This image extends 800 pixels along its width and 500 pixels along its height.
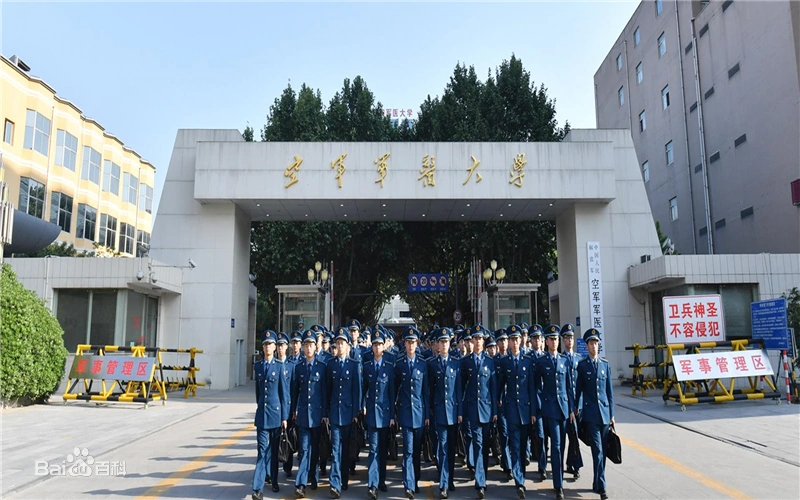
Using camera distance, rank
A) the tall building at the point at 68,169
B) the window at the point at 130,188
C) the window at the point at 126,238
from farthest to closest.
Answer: the window at the point at 130,188
the window at the point at 126,238
the tall building at the point at 68,169

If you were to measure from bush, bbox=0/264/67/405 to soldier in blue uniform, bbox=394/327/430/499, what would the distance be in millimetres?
8369

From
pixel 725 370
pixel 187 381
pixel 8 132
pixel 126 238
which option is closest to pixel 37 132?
pixel 8 132

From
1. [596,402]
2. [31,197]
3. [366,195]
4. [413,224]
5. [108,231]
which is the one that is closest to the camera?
[596,402]

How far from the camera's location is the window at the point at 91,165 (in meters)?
29.8

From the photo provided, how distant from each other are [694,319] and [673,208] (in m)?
16.0

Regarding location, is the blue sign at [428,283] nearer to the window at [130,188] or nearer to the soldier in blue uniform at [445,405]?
the soldier in blue uniform at [445,405]

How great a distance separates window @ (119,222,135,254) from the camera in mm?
33969

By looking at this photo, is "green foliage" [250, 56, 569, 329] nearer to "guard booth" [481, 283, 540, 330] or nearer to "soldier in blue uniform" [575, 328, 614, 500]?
"guard booth" [481, 283, 540, 330]

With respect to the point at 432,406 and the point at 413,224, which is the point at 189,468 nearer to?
the point at 432,406

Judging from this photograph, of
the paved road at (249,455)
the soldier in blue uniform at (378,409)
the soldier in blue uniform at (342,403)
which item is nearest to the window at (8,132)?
the paved road at (249,455)

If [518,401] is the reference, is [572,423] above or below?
below

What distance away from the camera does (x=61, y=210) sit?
89.5 feet

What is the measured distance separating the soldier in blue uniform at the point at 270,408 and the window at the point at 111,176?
29.6m

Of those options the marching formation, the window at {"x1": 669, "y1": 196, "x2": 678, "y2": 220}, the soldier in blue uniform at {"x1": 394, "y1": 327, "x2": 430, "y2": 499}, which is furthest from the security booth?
the window at {"x1": 669, "y1": 196, "x2": 678, "y2": 220}
